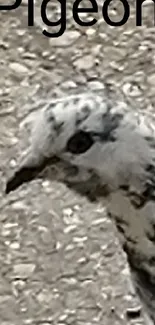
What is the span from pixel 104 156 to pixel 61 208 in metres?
0.79

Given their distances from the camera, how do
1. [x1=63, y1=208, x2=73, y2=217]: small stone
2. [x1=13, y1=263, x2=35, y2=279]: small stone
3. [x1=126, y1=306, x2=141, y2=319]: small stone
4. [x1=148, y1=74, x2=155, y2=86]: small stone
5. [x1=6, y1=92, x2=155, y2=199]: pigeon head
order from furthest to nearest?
[x1=148, y1=74, x2=155, y2=86]: small stone, [x1=63, y1=208, x2=73, y2=217]: small stone, [x1=13, y1=263, x2=35, y2=279]: small stone, [x1=126, y1=306, x2=141, y2=319]: small stone, [x1=6, y1=92, x2=155, y2=199]: pigeon head

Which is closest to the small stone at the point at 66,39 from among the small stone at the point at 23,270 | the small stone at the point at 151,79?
the small stone at the point at 151,79

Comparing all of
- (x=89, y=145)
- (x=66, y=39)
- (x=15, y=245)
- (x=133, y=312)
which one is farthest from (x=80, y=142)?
(x=66, y=39)

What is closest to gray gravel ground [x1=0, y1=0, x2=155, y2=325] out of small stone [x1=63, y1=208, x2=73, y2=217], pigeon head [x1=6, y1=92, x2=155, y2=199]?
small stone [x1=63, y1=208, x2=73, y2=217]

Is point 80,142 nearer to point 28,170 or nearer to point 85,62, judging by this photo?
point 28,170

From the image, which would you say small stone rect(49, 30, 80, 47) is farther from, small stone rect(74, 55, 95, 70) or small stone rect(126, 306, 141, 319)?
small stone rect(126, 306, 141, 319)

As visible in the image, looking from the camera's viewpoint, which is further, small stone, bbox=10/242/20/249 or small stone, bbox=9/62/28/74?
small stone, bbox=9/62/28/74

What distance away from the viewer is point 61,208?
2.08 metres

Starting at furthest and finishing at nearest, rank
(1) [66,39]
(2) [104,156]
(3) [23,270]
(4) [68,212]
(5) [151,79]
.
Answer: (1) [66,39] < (5) [151,79] < (4) [68,212] < (3) [23,270] < (2) [104,156]

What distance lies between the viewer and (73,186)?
4.46ft

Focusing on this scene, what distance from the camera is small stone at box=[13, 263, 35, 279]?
6.39ft

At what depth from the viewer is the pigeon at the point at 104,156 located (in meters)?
1.29

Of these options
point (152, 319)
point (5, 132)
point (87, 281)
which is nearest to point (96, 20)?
point (5, 132)

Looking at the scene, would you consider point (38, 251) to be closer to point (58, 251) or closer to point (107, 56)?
point (58, 251)
